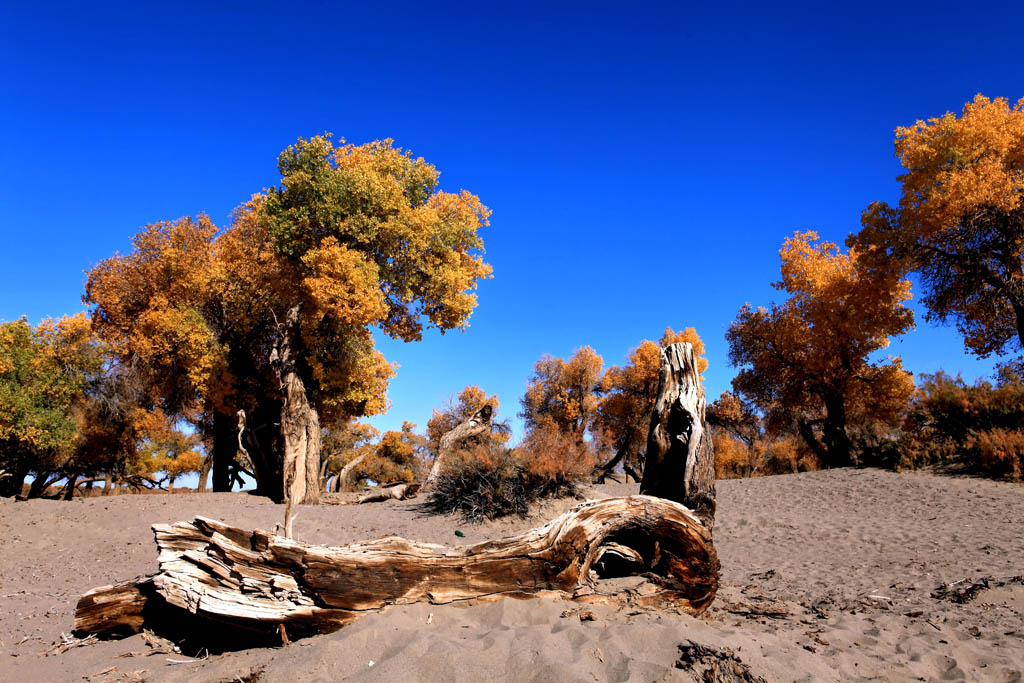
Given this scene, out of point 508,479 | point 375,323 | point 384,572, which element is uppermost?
point 375,323

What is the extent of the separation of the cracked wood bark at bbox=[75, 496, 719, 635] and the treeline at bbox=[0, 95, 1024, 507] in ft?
20.9

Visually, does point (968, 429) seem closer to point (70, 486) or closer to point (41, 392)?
point (41, 392)

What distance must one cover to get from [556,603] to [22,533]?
11468 millimetres

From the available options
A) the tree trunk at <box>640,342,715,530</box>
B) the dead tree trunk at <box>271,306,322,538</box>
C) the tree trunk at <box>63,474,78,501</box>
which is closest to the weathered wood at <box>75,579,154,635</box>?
the tree trunk at <box>640,342,715,530</box>

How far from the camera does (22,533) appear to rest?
10.6m

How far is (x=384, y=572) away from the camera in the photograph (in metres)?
5.00

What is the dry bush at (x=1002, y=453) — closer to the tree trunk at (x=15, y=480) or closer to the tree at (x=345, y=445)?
the tree at (x=345, y=445)

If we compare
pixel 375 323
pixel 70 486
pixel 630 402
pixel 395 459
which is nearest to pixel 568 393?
pixel 630 402

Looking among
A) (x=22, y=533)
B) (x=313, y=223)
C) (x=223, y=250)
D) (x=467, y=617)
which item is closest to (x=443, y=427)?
(x=223, y=250)

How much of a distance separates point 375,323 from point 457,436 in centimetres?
472

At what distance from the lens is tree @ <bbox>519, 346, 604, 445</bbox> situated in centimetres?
2953

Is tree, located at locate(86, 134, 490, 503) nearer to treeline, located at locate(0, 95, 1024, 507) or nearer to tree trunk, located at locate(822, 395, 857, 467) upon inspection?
treeline, located at locate(0, 95, 1024, 507)

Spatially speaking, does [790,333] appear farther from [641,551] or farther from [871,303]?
[641,551]

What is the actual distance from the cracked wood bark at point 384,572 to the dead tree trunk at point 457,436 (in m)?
10.5
